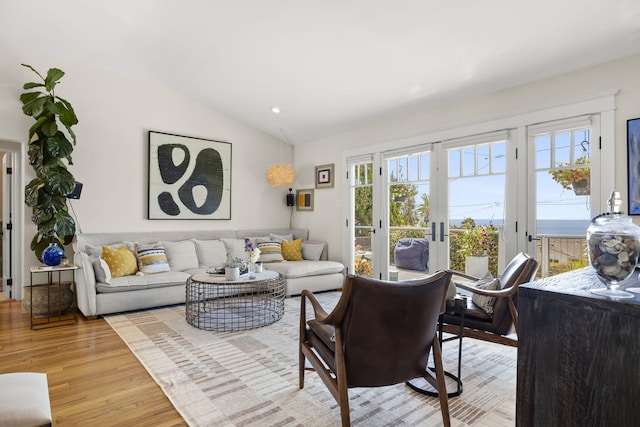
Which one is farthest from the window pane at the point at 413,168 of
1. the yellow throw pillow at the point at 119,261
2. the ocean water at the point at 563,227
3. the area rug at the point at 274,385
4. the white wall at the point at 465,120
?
the yellow throw pillow at the point at 119,261

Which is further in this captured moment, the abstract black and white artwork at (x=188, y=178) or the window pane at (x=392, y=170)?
the abstract black and white artwork at (x=188, y=178)

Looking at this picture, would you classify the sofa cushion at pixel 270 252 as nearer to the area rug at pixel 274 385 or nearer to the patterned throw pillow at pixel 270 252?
the patterned throw pillow at pixel 270 252

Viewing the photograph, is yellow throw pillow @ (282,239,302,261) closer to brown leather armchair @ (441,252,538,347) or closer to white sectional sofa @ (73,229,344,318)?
white sectional sofa @ (73,229,344,318)

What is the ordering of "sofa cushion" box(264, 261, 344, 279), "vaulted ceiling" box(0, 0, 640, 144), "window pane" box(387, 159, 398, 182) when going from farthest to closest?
"window pane" box(387, 159, 398, 182)
"sofa cushion" box(264, 261, 344, 279)
"vaulted ceiling" box(0, 0, 640, 144)

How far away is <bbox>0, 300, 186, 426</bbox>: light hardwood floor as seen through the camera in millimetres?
2142

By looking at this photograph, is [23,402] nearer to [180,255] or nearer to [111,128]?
[180,255]

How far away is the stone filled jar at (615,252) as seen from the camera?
100 cm

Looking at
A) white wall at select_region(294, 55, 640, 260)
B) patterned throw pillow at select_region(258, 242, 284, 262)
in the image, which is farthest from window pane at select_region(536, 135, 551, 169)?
patterned throw pillow at select_region(258, 242, 284, 262)

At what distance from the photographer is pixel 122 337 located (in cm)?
347

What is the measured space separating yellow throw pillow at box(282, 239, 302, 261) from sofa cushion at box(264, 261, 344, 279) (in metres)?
0.28

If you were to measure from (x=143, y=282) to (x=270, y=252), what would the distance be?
1945 millimetres

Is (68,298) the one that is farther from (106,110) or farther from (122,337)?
(106,110)

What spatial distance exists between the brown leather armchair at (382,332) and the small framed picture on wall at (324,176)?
4.38m

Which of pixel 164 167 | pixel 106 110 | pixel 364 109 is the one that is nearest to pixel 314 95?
pixel 364 109
